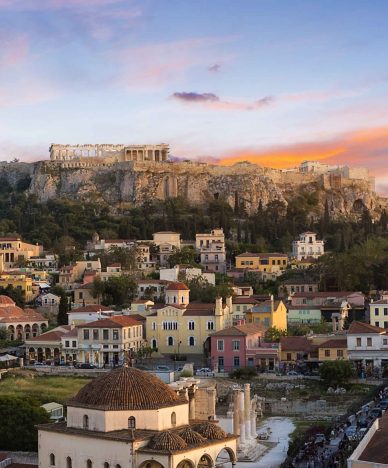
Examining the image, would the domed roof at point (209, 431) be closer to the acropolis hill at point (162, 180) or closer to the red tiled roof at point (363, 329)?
the red tiled roof at point (363, 329)

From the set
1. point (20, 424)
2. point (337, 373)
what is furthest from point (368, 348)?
point (20, 424)

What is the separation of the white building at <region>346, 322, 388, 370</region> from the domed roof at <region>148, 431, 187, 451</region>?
34.1 m

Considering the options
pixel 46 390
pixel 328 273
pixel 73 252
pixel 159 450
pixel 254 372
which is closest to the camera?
pixel 159 450

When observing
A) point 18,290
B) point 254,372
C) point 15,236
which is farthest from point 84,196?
point 254,372

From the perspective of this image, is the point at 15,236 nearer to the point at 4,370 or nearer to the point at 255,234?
the point at 255,234

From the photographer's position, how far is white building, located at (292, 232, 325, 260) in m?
103

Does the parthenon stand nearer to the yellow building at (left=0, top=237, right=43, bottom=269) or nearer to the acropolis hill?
the acropolis hill

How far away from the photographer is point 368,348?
64312 millimetres

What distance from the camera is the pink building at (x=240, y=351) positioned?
66.2 metres

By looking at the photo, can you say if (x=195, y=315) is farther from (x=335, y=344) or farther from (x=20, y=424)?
(x=20, y=424)

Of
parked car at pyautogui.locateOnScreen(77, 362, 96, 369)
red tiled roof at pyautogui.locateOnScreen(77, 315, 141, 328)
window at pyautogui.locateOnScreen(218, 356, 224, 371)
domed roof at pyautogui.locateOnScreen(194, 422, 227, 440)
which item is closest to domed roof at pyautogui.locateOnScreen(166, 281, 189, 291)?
red tiled roof at pyautogui.locateOnScreen(77, 315, 141, 328)

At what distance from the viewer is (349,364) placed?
2381 inches

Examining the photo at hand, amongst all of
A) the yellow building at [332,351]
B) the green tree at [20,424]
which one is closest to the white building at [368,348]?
the yellow building at [332,351]

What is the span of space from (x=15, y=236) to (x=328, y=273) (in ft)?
115
